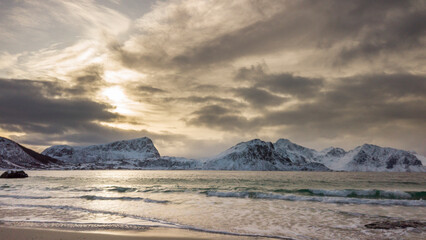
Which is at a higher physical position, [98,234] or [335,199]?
[98,234]

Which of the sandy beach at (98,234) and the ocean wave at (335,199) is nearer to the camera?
the sandy beach at (98,234)

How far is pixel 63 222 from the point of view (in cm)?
1984

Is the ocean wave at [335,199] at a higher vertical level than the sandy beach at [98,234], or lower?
lower

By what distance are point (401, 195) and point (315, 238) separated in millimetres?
35108

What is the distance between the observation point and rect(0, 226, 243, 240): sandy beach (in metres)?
15.4

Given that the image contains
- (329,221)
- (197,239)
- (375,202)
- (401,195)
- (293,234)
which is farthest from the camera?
(401,195)

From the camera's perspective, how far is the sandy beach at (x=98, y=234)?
15.4 meters

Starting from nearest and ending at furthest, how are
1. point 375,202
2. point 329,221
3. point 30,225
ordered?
1. point 30,225
2. point 329,221
3. point 375,202

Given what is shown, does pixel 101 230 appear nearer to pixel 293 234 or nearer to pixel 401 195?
pixel 293 234

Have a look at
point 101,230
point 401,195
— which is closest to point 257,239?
point 101,230

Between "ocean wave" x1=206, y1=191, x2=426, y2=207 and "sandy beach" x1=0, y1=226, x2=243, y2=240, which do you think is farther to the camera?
"ocean wave" x1=206, y1=191, x2=426, y2=207

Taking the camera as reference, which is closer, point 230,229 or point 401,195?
point 230,229

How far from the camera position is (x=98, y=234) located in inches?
640

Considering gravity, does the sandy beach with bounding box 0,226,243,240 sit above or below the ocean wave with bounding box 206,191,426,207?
above
